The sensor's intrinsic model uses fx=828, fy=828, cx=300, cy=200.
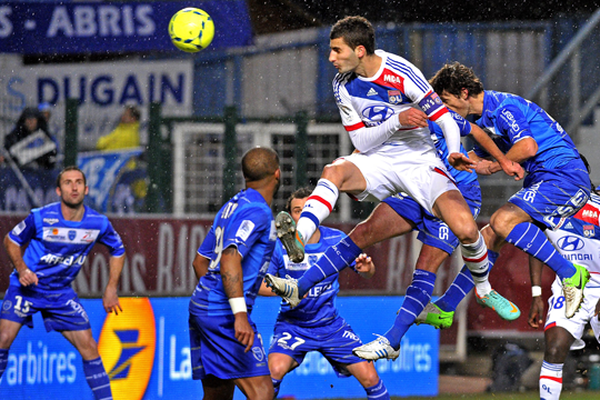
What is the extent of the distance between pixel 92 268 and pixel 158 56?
2.55m

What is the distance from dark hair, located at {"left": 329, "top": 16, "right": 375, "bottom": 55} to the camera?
4.67 metres

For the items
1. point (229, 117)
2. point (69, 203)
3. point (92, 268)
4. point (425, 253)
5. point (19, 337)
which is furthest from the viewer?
point (229, 117)

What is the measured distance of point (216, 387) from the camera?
15.4 ft

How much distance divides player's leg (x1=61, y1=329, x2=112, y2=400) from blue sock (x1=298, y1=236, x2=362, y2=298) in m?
2.39

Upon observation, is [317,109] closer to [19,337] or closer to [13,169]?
[13,169]

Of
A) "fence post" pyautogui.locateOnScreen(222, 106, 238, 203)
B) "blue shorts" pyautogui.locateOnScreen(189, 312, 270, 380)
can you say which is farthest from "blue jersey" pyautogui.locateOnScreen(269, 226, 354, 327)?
"fence post" pyautogui.locateOnScreen(222, 106, 238, 203)

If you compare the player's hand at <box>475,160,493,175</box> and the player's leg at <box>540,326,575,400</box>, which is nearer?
the player's hand at <box>475,160,493,175</box>

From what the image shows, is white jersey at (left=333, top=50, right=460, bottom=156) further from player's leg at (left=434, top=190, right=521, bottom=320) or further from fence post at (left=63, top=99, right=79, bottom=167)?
fence post at (left=63, top=99, right=79, bottom=167)

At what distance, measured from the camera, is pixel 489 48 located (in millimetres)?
8828

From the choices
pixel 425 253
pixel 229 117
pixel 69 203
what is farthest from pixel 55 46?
pixel 425 253

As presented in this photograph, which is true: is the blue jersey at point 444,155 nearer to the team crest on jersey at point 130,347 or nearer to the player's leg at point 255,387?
the player's leg at point 255,387

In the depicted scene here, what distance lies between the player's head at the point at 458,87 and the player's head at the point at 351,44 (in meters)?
0.73

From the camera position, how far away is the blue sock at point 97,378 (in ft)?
21.3

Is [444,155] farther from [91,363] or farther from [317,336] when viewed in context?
[91,363]
